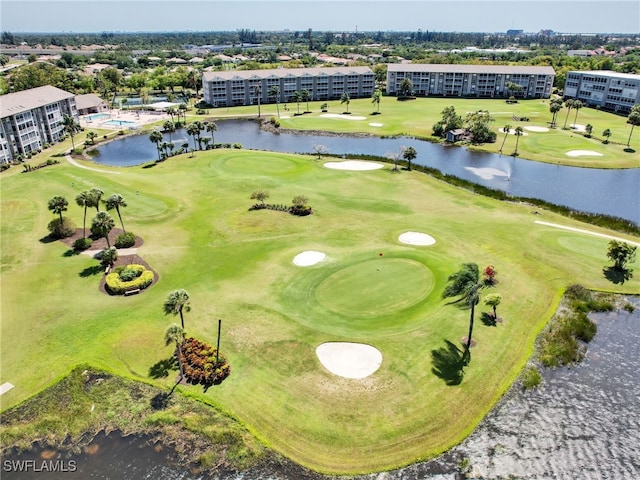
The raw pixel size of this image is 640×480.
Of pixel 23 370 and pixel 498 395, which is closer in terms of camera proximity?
pixel 498 395

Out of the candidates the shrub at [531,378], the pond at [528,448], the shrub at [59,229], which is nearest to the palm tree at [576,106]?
the pond at [528,448]

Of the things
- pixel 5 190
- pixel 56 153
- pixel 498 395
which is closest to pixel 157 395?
pixel 498 395

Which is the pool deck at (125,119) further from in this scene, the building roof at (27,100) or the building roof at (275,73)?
the building roof at (275,73)

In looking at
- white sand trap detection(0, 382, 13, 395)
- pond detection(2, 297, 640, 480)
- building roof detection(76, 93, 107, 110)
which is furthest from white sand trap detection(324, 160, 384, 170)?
building roof detection(76, 93, 107, 110)

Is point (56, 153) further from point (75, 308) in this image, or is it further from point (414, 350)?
point (414, 350)

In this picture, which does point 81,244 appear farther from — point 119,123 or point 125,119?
point 125,119

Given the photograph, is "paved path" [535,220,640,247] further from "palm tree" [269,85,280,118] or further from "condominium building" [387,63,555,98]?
"condominium building" [387,63,555,98]
